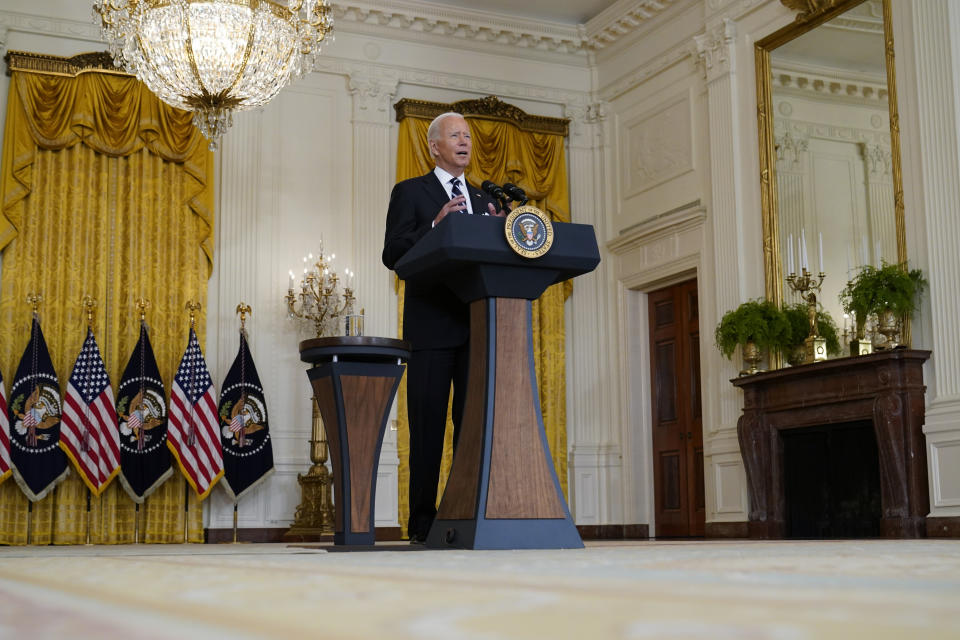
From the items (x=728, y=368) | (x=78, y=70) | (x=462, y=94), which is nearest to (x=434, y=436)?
(x=728, y=368)

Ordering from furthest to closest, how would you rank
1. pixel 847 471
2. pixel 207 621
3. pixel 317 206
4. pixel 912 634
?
pixel 317 206 < pixel 847 471 < pixel 207 621 < pixel 912 634

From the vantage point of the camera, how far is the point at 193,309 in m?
7.20

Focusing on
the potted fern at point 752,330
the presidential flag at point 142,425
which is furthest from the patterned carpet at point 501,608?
the presidential flag at point 142,425

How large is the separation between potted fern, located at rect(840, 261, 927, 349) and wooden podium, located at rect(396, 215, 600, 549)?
3.47m

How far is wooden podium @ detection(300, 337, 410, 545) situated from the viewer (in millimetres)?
2982

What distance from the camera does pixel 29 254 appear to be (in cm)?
700

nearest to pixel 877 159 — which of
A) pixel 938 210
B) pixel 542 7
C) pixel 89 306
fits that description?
pixel 938 210

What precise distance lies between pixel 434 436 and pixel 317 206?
505 cm

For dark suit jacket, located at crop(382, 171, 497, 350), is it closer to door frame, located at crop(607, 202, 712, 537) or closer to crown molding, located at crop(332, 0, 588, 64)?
door frame, located at crop(607, 202, 712, 537)

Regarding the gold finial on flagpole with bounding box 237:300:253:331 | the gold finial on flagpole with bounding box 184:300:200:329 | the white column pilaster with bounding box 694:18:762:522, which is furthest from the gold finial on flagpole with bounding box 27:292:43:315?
the white column pilaster with bounding box 694:18:762:522

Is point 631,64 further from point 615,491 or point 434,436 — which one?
point 434,436

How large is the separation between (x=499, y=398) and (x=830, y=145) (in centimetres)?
460

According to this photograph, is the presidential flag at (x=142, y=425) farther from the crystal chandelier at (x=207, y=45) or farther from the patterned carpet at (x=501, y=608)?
the patterned carpet at (x=501, y=608)

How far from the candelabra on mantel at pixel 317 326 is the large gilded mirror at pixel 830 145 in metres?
3.04
